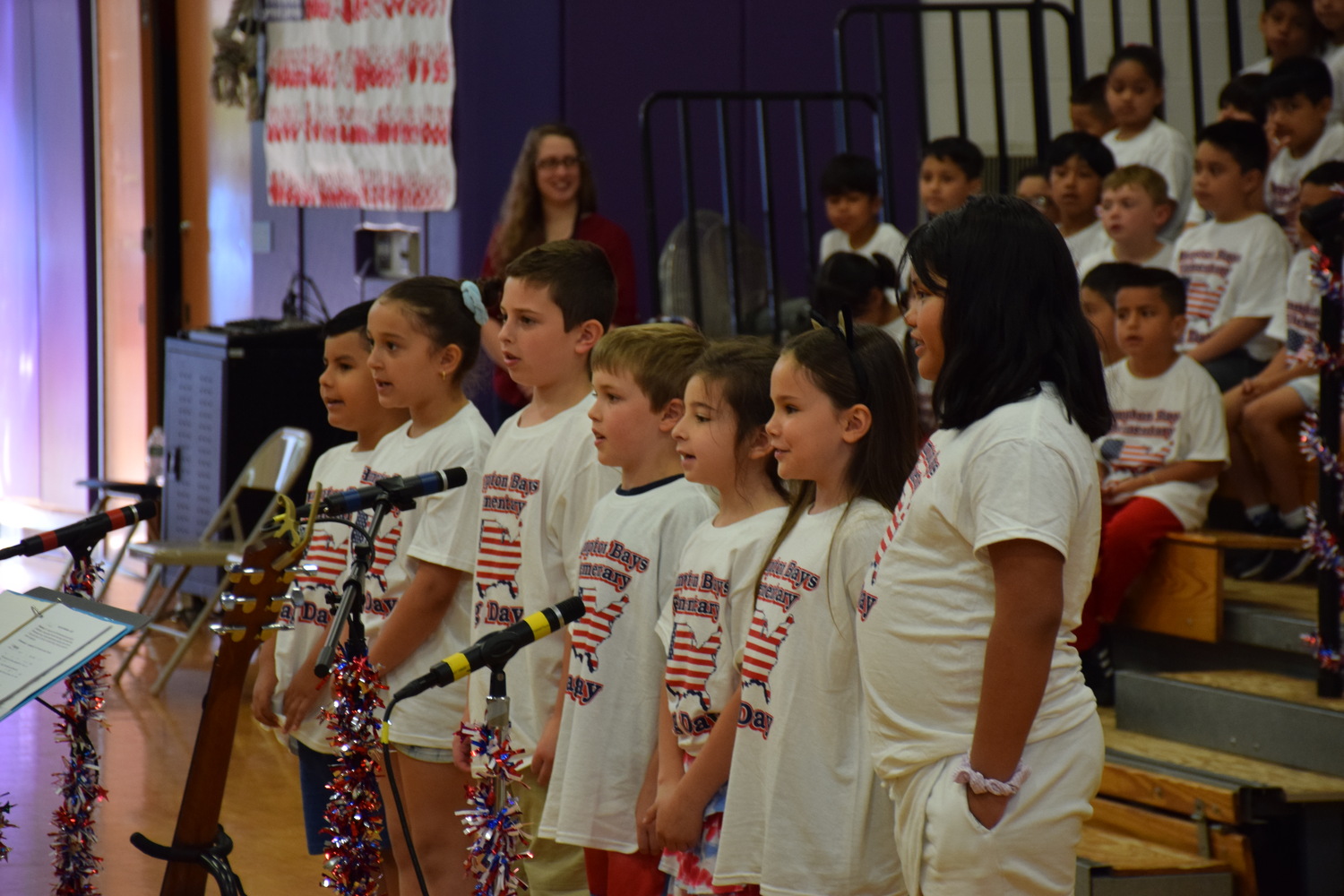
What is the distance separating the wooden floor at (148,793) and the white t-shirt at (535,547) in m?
1.11

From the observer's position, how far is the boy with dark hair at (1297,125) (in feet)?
15.8

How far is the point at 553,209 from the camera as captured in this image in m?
5.10

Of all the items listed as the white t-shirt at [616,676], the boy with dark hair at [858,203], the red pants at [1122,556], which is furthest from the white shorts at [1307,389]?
the white t-shirt at [616,676]

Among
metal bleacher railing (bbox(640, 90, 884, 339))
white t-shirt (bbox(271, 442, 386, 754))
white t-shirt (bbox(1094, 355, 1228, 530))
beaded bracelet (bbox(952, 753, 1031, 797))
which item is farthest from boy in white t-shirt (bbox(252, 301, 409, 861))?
metal bleacher railing (bbox(640, 90, 884, 339))

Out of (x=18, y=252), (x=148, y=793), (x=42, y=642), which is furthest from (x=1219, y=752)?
(x=18, y=252)

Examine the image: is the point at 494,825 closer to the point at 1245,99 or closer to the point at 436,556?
the point at 436,556

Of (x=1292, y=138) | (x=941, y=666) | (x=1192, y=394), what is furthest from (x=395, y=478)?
(x=1292, y=138)

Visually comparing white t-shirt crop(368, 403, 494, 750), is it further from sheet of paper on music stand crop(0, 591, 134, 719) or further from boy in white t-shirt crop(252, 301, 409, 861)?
sheet of paper on music stand crop(0, 591, 134, 719)

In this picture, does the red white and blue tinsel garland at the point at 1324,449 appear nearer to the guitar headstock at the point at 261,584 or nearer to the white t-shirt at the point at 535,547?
the white t-shirt at the point at 535,547

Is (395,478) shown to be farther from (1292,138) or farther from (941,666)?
(1292,138)

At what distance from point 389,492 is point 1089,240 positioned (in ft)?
11.7

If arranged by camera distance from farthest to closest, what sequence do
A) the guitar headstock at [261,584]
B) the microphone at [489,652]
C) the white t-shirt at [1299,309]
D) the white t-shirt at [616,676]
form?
the white t-shirt at [1299,309] < the white t-shirt at [616,676] < the guitar headstock at [261,584] < the microphone at [489,652]

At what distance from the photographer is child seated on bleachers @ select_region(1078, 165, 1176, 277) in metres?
4.64

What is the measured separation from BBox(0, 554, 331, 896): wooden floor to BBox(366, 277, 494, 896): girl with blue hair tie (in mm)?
860
